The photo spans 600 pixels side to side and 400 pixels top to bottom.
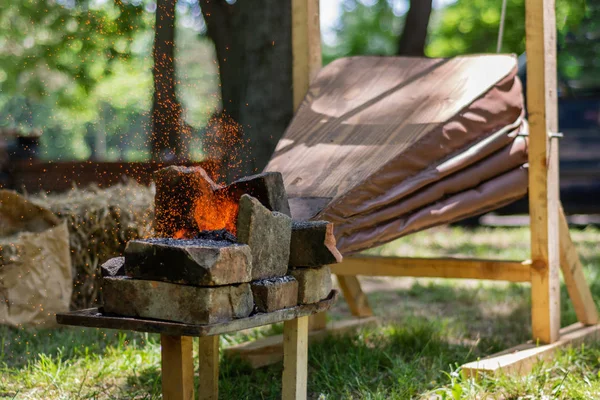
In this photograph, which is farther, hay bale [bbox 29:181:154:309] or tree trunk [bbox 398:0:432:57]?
tree trunk [bbox 398:0:432:57]

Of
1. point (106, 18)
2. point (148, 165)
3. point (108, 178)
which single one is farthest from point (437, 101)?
point (106, 18)

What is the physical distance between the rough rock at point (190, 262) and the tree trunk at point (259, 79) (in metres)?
2.68

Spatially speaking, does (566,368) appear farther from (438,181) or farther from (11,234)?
(11,234)

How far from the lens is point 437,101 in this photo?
11.9 feet

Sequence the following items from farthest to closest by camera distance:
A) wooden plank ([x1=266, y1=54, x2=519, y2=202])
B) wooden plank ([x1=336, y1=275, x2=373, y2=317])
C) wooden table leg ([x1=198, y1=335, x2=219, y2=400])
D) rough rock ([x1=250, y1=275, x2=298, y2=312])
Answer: wooden plank ([x1=336, y1=275, x2=373, y2=317]), wooden plank ([x1=266, y1=54, x2=519, y2=202]), wooden table leg ([x1=198, y1=335, x2=219, y2=400]), rough rock ([x1=250, y1=275, x2=298, y2=312])

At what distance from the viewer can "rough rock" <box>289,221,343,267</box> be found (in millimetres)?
2557

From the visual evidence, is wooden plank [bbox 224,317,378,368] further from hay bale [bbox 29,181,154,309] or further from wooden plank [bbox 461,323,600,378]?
hay bale [bbox 29,181,154,309]

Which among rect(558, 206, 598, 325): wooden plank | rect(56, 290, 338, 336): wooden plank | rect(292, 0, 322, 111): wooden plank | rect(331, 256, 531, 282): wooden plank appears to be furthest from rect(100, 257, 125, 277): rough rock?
rect(558, 206, 598, 325): wooden plank

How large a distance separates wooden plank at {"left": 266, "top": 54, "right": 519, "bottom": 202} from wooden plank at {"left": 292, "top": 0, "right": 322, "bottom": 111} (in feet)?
0.23

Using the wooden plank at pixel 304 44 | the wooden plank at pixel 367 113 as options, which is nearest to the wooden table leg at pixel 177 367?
the wooden plank at pixel 367 113

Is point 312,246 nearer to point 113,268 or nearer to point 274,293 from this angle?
Result: point 274,293

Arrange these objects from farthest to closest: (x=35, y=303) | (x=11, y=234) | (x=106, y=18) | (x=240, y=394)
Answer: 1. (x=106, y=18)
2. (x=11, y=234)
3. (x=35, y=303)
4. (x=240, y=394)

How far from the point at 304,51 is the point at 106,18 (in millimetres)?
3733

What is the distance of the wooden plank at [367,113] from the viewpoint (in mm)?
3344
